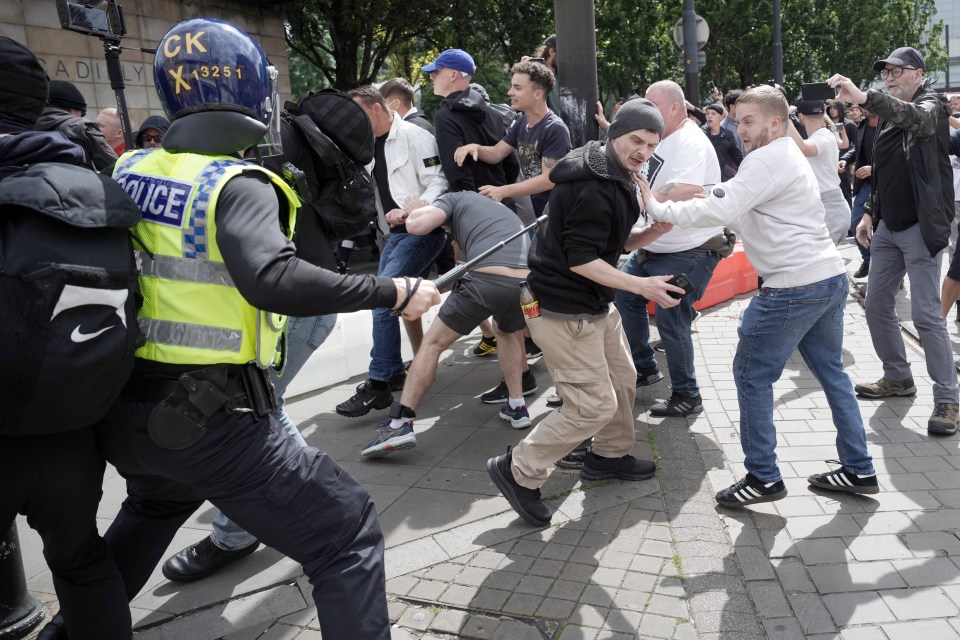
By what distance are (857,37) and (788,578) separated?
42.2m

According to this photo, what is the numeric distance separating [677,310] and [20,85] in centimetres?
370

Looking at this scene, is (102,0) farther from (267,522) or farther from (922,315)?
(922,315)

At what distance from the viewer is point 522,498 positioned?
3746 mm

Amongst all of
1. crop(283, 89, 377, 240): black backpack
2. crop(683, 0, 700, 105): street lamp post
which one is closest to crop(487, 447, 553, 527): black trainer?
crop(283, 89, 377, 240): black backpack

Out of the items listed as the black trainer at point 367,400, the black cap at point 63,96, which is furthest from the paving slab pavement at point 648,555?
the black cap at point 63,96

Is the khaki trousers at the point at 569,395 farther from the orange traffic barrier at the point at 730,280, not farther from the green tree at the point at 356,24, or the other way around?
the green tree at the point at 356,24

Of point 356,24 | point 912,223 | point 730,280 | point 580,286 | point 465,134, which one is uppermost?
point 356,24

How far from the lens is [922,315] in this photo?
16.1 feet

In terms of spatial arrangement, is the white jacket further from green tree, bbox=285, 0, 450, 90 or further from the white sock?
green tree, bbox=285, 0, 450, 90

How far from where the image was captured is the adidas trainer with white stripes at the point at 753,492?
380 cm

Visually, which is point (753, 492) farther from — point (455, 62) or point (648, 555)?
point (455, 62)

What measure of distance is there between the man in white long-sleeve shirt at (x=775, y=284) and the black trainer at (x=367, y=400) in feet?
8.02

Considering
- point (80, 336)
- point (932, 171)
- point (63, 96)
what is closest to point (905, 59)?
point (932, 171)

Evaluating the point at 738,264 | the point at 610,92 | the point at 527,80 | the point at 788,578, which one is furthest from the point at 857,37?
the point at 788,578
